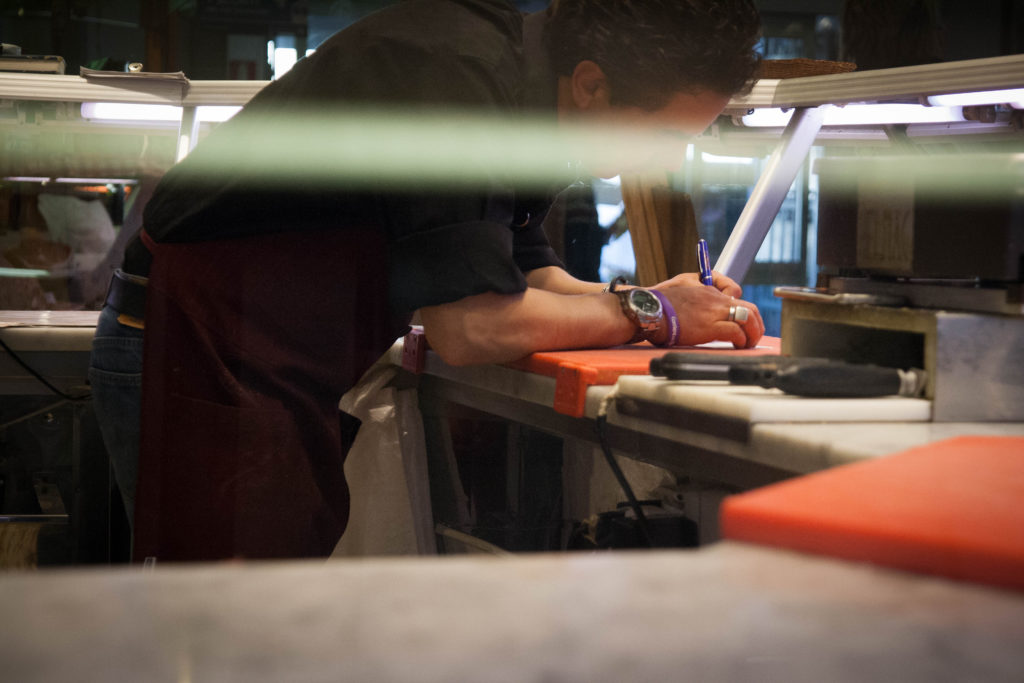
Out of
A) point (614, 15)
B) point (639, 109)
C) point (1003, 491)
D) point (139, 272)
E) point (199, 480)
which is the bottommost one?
point (199, 480)

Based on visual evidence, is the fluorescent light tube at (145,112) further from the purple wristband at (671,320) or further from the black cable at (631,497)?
the black cable at (631,497)

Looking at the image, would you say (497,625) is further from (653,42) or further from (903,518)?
(653,42)

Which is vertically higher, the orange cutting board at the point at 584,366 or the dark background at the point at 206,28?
the dark background at the point at 206,28

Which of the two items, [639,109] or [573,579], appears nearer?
[573,579]

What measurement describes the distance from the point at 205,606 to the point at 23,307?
230 centimetres

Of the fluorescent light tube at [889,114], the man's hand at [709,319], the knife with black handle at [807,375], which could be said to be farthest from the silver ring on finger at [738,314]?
the fluorescent light tube at [889,114]

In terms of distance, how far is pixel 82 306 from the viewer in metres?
2.26

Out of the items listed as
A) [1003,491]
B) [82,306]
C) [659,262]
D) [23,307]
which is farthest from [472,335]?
[23,307]

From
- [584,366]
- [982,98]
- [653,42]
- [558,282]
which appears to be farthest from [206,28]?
[584,366]

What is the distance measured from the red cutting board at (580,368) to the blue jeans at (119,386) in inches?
19.3

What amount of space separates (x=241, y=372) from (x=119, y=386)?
0.23 meters

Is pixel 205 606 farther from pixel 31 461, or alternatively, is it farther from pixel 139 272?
pixel 31 461

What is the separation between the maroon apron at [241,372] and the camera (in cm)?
113

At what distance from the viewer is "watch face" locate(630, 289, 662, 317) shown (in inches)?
48.1
